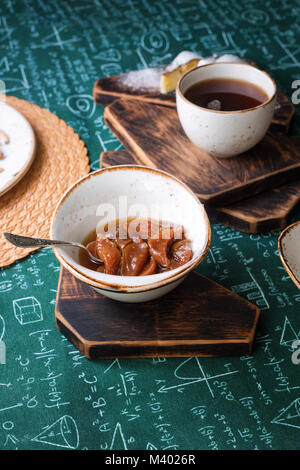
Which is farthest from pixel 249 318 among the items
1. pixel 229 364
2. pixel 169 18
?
pixel 169 18

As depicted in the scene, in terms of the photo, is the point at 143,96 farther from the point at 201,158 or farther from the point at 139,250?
the point at 139,250

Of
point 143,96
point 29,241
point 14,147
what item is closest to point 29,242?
point 29,241

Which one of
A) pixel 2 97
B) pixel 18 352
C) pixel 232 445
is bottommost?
pixel 232 445

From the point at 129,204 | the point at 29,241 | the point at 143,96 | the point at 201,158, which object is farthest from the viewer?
the point at 143,96

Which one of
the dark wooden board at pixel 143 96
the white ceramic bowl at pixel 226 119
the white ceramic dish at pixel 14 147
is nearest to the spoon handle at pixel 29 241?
the white ceramic dish at pixel 14 147

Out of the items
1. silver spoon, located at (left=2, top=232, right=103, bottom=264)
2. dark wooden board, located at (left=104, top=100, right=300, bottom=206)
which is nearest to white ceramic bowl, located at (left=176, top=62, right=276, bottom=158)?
dark wooden board, located at (left=104, top=100, right=300, bottom=206)

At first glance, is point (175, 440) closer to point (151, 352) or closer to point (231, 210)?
point (151, 352)

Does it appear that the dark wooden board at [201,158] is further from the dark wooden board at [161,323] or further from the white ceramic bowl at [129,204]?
the dark wooden board at [161,323]
